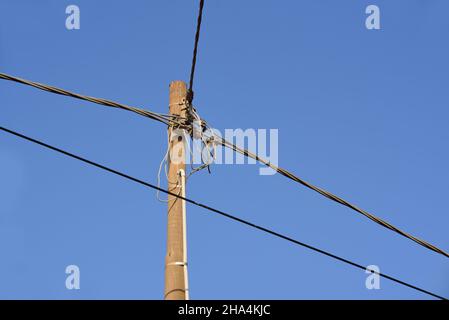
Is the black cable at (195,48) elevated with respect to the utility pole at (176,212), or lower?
elevated

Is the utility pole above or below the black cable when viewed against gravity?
below

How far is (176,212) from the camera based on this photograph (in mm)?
6133

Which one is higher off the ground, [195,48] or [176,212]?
[195,48]

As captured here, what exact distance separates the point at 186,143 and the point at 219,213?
981 millimetres

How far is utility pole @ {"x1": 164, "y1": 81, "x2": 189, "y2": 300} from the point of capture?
5758 millimetres

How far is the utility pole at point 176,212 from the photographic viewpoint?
5.76 meters
